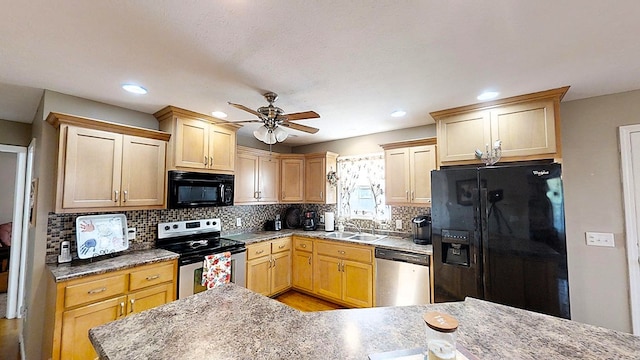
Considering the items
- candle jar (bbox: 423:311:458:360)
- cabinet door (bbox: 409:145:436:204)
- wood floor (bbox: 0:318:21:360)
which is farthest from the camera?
cabinet door (bbox: 409:145:436:204)

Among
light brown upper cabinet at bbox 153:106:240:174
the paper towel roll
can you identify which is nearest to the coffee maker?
the paper towel roll

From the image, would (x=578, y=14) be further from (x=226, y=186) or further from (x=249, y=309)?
(x=226, y=186)

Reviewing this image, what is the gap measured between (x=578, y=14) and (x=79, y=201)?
368 cm

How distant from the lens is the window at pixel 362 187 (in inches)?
155

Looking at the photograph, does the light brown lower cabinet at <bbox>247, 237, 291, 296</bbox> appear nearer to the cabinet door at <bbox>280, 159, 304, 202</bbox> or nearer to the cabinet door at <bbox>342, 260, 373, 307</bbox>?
the cabinet door at <bbox>280, 159, 304, 202</bbox>

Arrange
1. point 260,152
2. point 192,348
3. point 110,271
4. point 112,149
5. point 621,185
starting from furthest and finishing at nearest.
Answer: point 260,152, point 112,149, point 621,185, point 110,271, point 192,348

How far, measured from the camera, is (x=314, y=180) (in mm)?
4258

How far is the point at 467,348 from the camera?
97 cm

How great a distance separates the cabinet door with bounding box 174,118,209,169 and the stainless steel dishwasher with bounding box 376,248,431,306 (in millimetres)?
2363

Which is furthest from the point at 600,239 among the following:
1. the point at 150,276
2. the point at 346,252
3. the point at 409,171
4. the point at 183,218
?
the point at 183,218

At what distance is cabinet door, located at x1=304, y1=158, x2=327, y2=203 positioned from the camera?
164 inches

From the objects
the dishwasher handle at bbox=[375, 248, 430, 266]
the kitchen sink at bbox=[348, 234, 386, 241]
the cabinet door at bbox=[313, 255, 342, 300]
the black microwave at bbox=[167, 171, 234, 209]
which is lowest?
the cabinet door at bbox=[313, 255, 342, 300]

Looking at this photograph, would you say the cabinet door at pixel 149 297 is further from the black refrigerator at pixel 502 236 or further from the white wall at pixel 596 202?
the white wall at pixel 596 202

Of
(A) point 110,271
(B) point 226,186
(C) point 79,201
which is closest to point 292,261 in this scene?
(B) point 226,186
